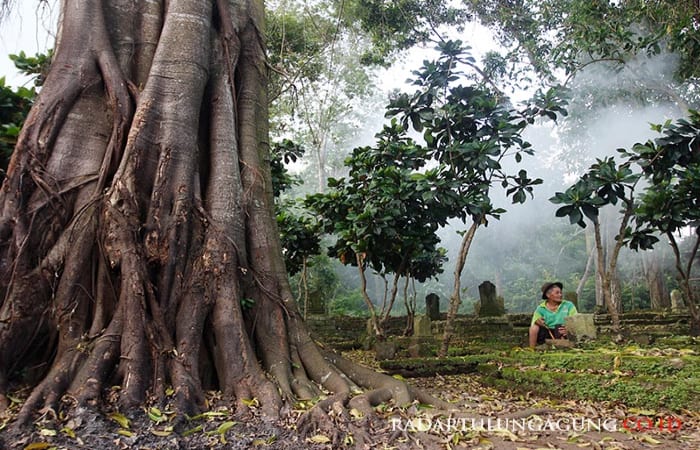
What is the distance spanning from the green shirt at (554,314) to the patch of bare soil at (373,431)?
115 inches

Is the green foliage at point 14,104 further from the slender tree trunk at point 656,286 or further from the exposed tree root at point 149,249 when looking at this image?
the slender tree trunk at point 656,286

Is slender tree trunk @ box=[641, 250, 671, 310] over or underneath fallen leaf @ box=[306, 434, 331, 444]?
over

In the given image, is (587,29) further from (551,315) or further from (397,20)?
(551,315)

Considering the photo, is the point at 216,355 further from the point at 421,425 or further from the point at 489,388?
the point at 489,388

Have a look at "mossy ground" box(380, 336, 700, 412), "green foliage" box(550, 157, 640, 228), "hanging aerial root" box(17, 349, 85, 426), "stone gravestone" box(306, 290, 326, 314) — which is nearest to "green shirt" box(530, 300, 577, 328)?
"mossy ground" box(380, 336, 700, 412)

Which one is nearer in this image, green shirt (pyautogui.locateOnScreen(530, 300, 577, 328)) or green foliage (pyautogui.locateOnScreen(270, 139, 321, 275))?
green shirt (pyautogui.locateOnScreen(530, 300, 577, 328))

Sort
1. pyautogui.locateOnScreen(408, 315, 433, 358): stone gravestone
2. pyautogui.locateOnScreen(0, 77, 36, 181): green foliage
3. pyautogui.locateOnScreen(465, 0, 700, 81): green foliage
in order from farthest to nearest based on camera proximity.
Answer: pyautogui.locateOnScreen(465, 0, 700, 81): green foliage → pyautogui.locateOnScreen(408, 315, 433, 358): stone gravestone → pyautogui.locateOnScreen(0, 77, 36, 181): green foliage

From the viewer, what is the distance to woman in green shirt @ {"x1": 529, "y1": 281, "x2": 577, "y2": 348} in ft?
23.2

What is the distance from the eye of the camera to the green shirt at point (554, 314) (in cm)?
714

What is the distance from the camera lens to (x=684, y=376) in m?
4.51

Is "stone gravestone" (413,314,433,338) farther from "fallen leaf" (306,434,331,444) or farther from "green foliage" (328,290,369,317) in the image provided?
"green foliage" (328,290,369,317)

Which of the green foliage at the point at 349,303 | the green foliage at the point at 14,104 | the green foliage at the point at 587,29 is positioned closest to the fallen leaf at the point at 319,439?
the green foliage at the point at 14,104

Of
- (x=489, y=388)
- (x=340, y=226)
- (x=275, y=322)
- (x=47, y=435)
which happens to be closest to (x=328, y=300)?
(x=340, y=226)

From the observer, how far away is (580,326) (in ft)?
23.3
